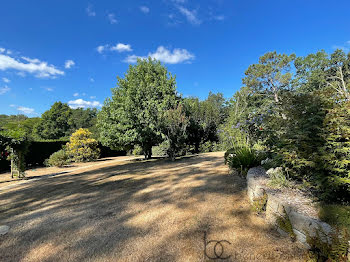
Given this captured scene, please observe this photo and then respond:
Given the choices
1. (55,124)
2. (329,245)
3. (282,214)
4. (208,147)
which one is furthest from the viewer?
(55,124)

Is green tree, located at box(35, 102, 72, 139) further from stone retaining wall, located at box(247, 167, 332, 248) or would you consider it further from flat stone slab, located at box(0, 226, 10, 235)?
stone retaining wall, located at box(247, 167, 332, 248)

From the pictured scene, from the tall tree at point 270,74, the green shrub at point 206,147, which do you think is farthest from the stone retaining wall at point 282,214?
the tall tree at point 270,74

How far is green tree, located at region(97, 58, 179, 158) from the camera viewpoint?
8938 millimetres

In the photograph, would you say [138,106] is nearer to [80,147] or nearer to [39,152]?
[80,147]

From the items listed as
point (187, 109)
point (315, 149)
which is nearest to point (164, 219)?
point (315, 149)

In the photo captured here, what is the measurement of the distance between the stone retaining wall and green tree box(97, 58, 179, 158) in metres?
6.30

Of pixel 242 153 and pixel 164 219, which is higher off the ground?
pixel 242 153

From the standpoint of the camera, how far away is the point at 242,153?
4.61 m

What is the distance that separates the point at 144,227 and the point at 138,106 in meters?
7.44

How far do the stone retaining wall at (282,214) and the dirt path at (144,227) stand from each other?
15cm

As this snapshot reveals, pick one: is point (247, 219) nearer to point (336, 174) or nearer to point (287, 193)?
point (287, 193)

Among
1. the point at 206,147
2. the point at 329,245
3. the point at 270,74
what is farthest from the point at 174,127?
the point at 270,74

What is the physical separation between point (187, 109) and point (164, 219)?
819 cm

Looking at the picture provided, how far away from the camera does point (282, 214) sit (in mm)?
2252
